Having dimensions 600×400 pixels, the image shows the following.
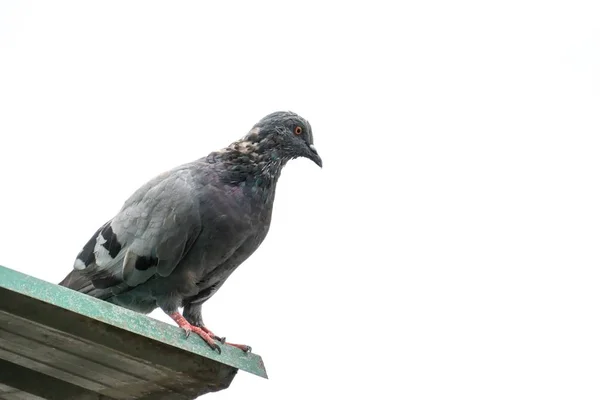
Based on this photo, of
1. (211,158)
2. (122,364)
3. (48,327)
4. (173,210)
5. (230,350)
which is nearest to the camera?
(48,327)

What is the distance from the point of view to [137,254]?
17.9ft

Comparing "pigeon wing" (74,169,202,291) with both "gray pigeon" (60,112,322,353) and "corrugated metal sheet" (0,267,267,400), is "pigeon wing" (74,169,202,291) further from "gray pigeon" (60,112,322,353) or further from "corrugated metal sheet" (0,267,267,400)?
"corrugated metal sheet" (0,267,267,400)

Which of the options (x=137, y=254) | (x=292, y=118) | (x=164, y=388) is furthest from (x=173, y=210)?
(x=164, y=388)

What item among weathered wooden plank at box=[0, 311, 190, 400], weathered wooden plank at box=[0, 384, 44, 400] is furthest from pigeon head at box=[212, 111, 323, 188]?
weathered wooden plank at box=[0, 384, 44, 400]

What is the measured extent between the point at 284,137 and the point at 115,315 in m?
2.47

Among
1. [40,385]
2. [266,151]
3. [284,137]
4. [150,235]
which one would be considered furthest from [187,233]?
[40,385]

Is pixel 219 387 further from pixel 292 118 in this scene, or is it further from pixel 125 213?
pixel 292 118

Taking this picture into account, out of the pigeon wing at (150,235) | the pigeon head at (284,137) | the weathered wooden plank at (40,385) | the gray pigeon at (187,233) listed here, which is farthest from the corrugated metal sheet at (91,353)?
the pigeon head at (284,137)

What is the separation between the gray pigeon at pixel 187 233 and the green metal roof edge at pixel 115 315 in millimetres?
959

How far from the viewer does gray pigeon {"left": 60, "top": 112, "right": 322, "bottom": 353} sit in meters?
5.44

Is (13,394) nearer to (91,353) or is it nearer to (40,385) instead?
(40,385)

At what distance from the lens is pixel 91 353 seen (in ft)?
12.9

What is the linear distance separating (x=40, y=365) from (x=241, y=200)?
1905mm

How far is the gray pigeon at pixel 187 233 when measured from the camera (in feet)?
17.9
